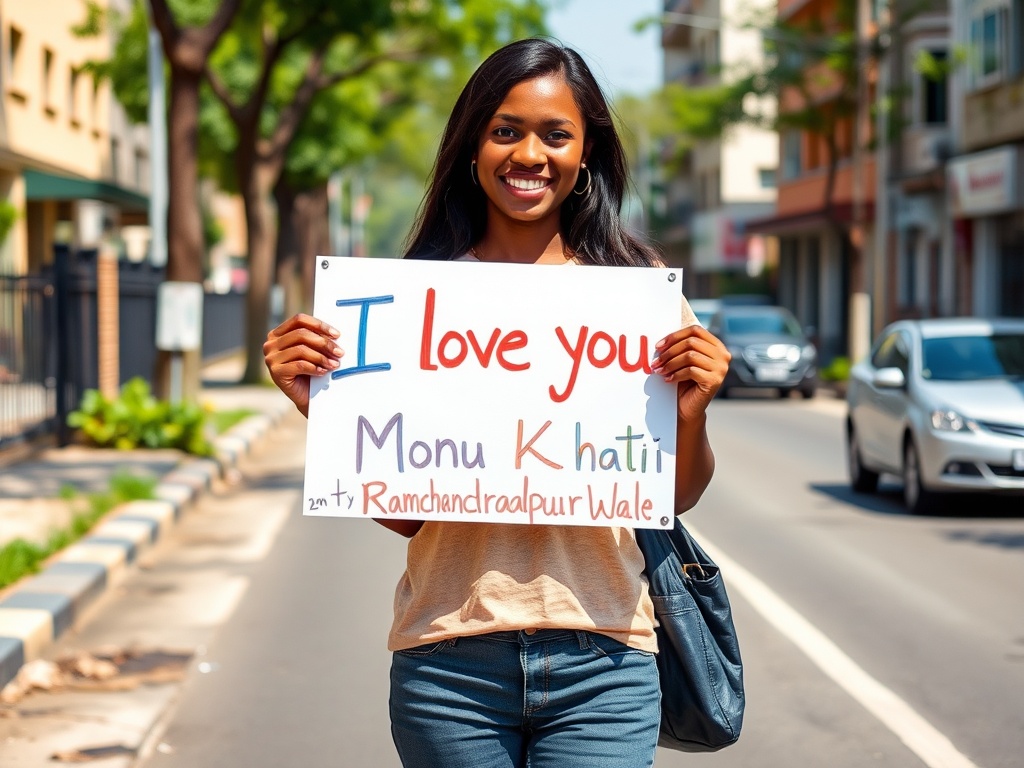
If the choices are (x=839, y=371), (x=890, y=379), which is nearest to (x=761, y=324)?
(x=839, y=371)

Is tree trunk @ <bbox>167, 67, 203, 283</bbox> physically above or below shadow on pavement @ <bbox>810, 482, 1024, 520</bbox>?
above

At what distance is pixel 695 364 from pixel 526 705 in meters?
0.64

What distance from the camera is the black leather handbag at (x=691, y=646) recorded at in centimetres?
295

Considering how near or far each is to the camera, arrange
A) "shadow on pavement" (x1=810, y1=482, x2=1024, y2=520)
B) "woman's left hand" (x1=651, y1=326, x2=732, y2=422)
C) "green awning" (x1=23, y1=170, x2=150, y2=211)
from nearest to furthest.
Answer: "woman's left hand" (x1=651, y1=326, x2=732, y2=422), "shadow on pavement" (x1=810, y1=482, x2=1024, y2=520), "green awning" (x1=23, y1=170, x2=150, y2=211)

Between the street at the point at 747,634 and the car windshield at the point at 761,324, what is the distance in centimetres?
1472

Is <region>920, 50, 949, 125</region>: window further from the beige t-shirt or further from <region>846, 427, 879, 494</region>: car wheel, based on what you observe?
the beige t-shirt

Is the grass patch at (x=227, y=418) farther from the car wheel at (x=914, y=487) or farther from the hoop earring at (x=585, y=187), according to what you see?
the hoop earring at (x=585, y=187)

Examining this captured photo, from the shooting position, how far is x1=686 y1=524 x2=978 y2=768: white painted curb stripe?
564cm

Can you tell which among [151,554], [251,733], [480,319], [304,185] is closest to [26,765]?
[251,733]

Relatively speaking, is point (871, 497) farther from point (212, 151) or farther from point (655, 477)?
point (212, 151)

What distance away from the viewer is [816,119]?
35062 mm

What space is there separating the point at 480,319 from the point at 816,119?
33.2 meters

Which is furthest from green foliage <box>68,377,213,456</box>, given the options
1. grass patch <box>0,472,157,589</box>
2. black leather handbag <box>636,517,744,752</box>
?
black leather handbag <box>636,517,744,752</box>

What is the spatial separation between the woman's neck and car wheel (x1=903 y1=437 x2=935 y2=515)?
31.2 feet
